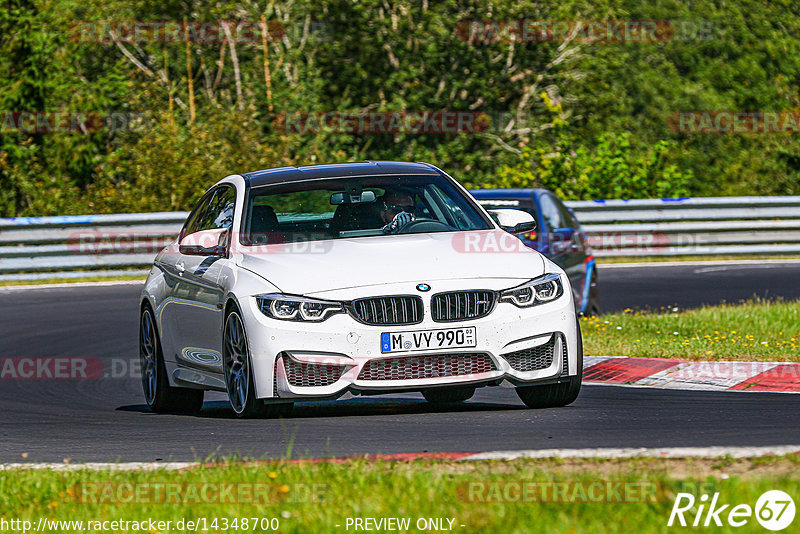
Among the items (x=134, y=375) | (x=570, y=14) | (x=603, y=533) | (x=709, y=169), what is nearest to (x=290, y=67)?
(x=570, y=14)

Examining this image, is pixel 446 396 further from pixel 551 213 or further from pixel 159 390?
pixel 551 213

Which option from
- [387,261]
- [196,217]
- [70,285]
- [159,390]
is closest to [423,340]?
[387,261]

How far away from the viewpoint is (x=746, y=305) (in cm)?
1656

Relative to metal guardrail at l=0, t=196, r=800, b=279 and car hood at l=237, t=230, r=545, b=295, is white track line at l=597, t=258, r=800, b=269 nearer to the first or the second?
metal guardrail at l=0, t=196, r=800, b=279

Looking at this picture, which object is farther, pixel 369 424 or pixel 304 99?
pixel 304 99

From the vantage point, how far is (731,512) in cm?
520

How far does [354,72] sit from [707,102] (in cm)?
2489

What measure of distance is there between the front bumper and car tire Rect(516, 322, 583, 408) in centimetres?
43

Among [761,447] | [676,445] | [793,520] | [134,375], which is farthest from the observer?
[134,375]

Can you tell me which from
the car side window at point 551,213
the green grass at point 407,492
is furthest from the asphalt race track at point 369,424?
the car side window at point 551,213

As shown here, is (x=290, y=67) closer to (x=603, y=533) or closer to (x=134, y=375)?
(x=134, y=375)

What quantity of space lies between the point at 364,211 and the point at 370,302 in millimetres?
1362

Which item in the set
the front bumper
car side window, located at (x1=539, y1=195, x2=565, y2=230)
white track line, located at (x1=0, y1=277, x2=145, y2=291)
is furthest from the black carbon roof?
white track line, located at (x1=0, y1=277, x2=145, y2=291)

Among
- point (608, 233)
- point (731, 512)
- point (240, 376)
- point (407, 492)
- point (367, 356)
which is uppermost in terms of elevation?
point (731, 512)
